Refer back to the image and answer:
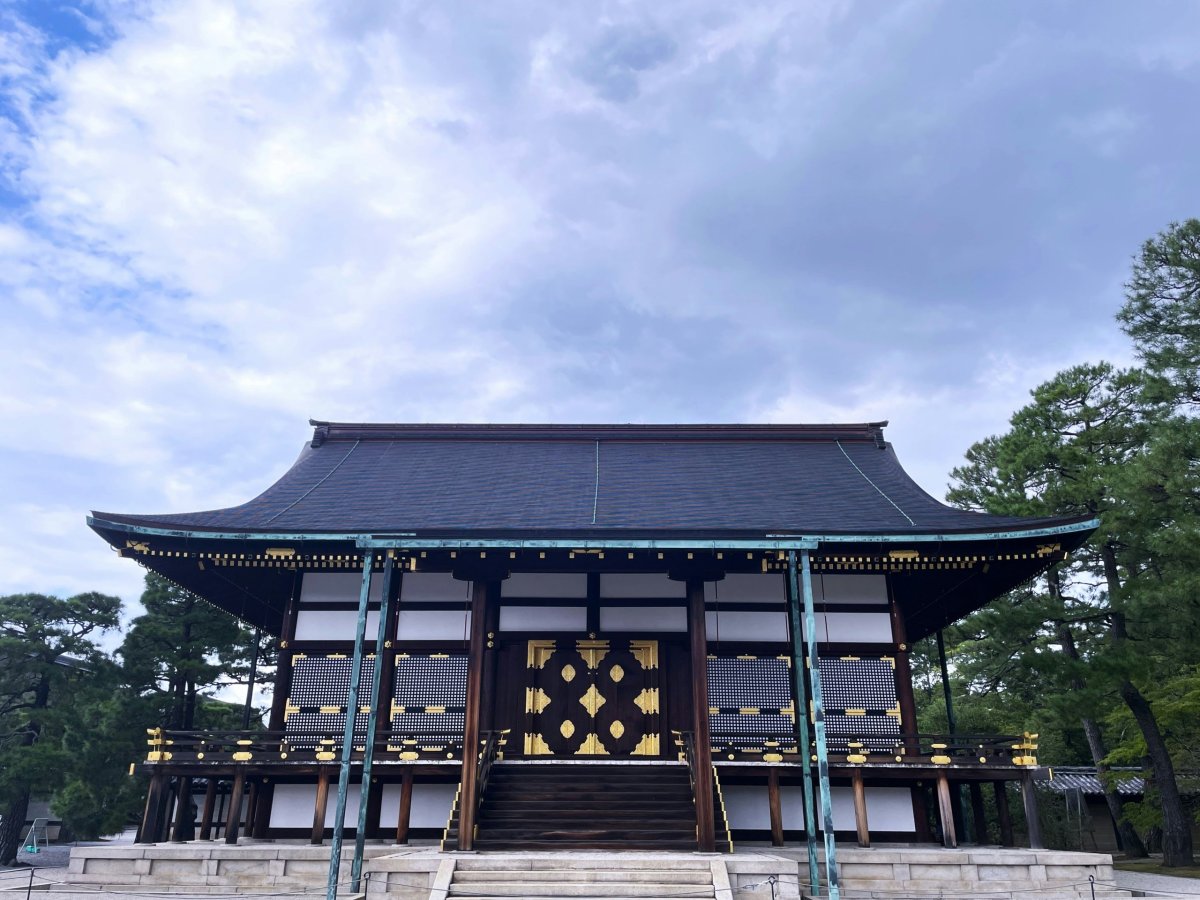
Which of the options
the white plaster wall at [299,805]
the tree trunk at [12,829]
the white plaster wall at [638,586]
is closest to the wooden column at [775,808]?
the white plaster wall at [638,586]

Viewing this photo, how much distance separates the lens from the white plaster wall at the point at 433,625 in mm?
16578

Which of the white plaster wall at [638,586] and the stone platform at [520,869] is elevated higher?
the white plaster wall at [638,586]

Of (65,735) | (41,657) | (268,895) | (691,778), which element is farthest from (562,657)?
(41,657)

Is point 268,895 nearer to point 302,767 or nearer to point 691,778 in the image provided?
point 302,767

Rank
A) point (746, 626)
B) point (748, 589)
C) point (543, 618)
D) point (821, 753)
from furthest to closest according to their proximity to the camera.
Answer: point (748, 589)
point (543, 618)
point (746, 626)
point (821, 753)

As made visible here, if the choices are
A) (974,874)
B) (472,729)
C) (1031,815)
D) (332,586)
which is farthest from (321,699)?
(1031,815)

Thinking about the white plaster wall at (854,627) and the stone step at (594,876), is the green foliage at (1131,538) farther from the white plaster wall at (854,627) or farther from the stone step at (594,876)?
the stone step at (594,876)

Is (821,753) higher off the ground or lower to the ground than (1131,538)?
lower

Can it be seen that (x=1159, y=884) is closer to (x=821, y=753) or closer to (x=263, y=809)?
(x=821, y=753)

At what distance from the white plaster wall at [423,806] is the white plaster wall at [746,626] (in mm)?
5898

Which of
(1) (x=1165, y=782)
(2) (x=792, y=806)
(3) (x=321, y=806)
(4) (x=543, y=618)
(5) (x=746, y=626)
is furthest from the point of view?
(1) (x=1165, y=782)

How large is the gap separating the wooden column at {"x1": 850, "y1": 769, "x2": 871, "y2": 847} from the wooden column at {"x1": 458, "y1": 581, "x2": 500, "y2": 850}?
6.64m

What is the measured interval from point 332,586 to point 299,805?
4.21m

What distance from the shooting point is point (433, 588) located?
Result: 17.0 m
